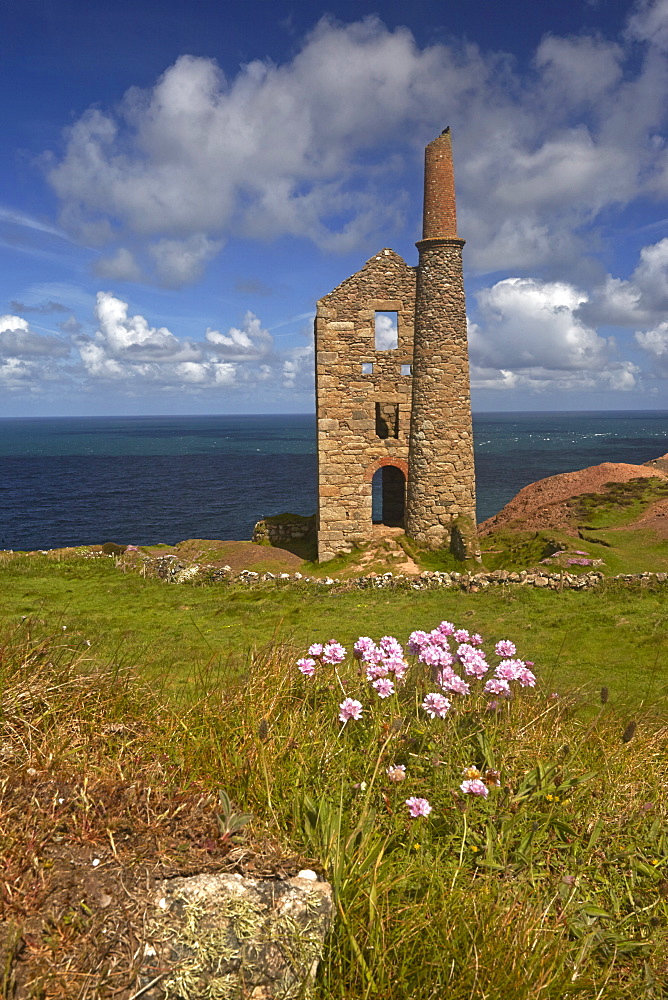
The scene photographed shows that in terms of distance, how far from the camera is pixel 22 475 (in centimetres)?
9038

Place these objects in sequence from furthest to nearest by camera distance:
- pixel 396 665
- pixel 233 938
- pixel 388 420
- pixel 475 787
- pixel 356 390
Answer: pixel 388 420 → pixel 356 390 → pixel 396 665 → pixel 475 787 → pixel 233 938

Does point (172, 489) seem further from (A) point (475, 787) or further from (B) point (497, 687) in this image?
(A) point (475, 787)

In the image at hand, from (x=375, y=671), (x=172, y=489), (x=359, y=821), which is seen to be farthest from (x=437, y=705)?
(x=172, y=489)

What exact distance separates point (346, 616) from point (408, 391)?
33.8 ft

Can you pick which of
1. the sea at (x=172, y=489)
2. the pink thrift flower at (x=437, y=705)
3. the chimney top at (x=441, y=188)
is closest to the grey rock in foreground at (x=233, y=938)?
the pink thrift flower at (x=437, y=705)

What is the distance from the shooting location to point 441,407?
19406 mm

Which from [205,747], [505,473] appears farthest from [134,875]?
[505,473]

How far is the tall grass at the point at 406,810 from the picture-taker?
2613 millimetres

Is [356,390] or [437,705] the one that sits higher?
[356,390]

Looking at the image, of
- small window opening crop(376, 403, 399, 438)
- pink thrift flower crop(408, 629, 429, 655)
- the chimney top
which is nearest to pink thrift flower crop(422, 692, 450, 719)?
pink thrift flower crop(408, 629, 429, 655)

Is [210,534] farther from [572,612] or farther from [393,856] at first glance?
[393,856]

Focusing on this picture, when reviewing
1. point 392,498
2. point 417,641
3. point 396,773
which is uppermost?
point 417,641

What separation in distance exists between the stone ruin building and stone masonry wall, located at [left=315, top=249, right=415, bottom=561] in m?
0.04

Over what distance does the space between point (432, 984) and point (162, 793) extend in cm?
155
